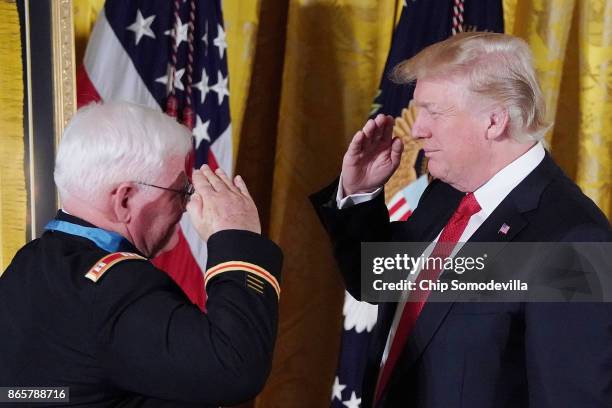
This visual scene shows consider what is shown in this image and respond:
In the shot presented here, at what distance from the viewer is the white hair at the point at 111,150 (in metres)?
1.32

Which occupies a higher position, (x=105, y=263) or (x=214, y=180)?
(x=214, y=180)

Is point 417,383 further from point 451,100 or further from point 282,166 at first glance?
point 282,166

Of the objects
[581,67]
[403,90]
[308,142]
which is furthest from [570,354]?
[581,67]

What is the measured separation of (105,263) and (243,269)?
225 mm

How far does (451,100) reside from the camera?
5.57 feet

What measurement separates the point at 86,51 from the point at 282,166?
819 millimetres

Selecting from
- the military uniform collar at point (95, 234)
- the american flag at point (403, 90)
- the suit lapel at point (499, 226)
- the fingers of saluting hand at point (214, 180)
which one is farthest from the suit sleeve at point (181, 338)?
the american flag at point (403, 90)

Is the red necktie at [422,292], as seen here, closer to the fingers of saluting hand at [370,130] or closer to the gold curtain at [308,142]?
the fingers of saluting hand at [370,130]

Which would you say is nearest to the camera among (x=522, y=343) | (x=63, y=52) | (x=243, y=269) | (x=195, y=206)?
(x=243, y=269)

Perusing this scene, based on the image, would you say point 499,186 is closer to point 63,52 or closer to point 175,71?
point 175,71

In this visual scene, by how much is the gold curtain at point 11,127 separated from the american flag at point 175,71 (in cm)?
20

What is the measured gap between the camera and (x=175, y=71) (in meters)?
2.63

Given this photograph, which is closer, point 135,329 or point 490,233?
point 135,329

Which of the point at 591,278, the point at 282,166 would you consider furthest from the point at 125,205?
the point at 282,166
